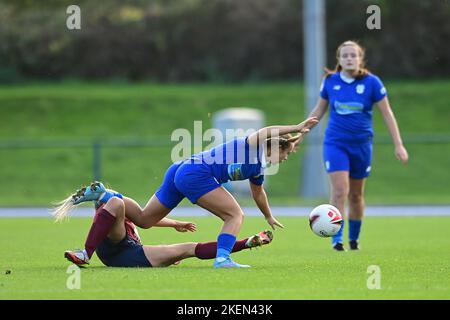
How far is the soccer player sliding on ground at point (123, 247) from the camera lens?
30.5 ft

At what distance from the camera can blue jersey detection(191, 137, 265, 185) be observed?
9445mm

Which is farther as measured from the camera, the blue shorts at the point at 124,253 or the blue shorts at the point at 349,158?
the blue shorts at the point at 349,158

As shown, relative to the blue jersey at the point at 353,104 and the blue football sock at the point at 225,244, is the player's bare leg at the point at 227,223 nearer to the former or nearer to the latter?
the blue football sock at the point at 225,244

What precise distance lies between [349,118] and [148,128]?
17241 millimetres

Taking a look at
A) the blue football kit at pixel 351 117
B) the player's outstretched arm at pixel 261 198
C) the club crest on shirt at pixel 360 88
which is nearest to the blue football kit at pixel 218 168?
the player's outstretched arm at pixel 261 198

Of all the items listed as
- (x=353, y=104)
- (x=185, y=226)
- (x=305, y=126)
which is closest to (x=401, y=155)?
(x=353, y=104)

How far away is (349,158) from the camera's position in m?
12.2

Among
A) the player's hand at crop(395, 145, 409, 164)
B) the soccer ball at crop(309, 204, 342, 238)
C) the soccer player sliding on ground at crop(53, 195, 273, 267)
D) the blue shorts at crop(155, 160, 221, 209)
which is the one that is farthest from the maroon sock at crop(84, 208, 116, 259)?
the player's hand at crop(395, 145, 409, 164)

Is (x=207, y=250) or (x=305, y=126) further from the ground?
(x=305, y=126)

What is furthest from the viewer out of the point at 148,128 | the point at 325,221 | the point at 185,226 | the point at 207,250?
the point at 148,128

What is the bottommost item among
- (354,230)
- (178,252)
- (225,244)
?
(354,230)

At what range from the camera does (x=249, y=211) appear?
20453 millimetres

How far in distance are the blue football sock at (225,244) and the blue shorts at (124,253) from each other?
72cm

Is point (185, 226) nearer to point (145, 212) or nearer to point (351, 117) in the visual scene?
point (145, 212)
